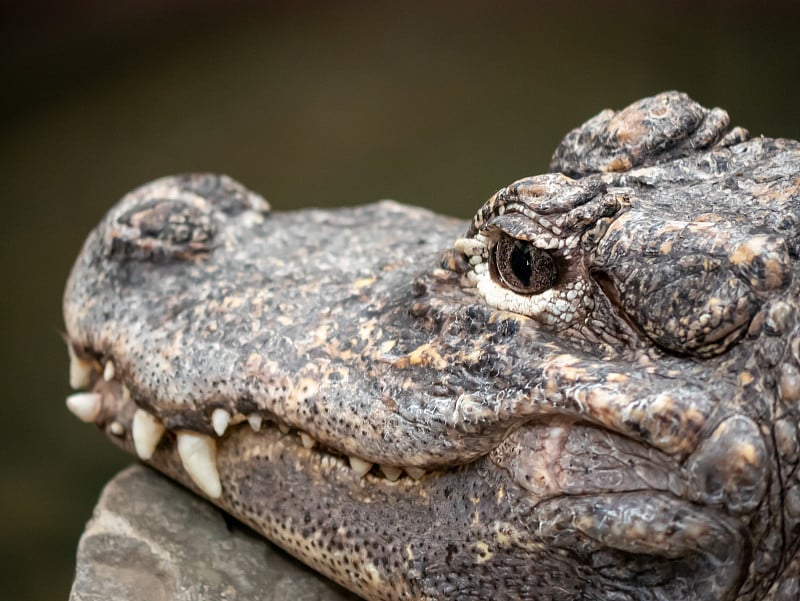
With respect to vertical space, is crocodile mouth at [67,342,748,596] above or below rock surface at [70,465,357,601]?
above

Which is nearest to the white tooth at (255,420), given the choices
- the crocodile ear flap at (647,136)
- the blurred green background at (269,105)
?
the crocodile ear flap at (647,136)

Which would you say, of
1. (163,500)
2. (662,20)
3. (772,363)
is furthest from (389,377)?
(662,20)

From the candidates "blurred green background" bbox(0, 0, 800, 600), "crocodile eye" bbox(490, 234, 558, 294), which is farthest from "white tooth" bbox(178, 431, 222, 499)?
"blurred green background" bbox(0, 0, 800, 600)

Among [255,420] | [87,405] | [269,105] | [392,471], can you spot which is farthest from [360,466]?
[269,105]

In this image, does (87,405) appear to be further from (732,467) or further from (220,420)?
(732,467)

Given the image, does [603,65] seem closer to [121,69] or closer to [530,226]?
[121,69]

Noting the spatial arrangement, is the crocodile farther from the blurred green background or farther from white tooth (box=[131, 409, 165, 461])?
the blurred green background
